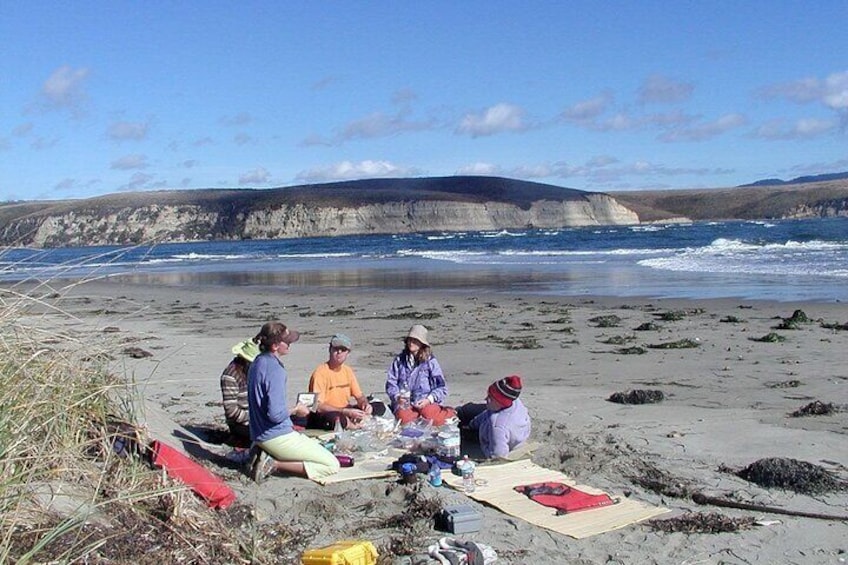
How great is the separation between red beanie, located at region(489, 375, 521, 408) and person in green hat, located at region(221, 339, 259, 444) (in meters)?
2.13

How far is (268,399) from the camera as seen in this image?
6.89 meters

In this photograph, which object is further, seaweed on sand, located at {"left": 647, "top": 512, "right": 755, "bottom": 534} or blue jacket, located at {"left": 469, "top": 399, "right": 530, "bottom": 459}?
blue jacket, located at {"left": 469, "top": 399, "right": 530, "bottom": 459}

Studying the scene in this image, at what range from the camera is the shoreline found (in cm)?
547

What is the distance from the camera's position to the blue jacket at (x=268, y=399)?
6887 millimetres

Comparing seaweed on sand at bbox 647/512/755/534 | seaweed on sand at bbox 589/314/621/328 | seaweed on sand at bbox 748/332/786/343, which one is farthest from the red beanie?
seaweed on sand at bbox 589/314/621/328

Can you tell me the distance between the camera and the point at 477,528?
5.57 m

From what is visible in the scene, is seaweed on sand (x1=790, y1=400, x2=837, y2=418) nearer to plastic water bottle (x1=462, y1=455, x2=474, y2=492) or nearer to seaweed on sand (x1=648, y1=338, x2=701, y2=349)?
plastic water bottle (x1=462, y1=455, x2=474, y2=492)

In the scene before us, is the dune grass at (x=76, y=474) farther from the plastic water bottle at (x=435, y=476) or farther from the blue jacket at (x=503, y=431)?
the blue jacket at (x=503, y=431)

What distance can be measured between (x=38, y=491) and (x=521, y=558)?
261 centimetres

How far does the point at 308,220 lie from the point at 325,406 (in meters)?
102

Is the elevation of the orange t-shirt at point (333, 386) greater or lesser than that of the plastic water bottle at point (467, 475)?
greater

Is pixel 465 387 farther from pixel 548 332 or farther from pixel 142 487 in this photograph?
pixel 142 487

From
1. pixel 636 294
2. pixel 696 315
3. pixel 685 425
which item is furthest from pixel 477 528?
pixel 636 294

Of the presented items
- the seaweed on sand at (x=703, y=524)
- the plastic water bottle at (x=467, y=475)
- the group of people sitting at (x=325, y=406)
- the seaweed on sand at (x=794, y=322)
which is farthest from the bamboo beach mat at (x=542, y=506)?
the seaweed on sand at (x=794, y=322)
